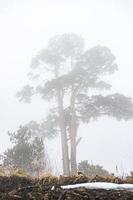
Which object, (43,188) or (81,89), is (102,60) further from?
(43,188)

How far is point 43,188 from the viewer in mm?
2613

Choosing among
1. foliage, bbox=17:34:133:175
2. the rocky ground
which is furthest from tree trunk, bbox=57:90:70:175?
the rocky ground

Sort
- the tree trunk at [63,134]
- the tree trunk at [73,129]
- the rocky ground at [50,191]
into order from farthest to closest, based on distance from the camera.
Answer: the tree trunk at [73,129] → the tree trunk at [63,134] → the rocky ground at [50,191]

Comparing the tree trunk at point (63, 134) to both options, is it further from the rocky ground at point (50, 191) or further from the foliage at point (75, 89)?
the rocky ground at point (50, 191)

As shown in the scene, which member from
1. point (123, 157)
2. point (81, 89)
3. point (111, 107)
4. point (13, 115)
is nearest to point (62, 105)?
point (81, 89)

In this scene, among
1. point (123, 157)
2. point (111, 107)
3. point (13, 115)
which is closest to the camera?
point (111, 107)

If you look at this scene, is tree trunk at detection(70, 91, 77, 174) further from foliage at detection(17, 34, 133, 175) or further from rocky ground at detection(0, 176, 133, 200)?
rocky ground at detection(0, 176, 133, 200)

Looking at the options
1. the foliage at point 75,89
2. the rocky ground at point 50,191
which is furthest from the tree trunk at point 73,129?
the rocky ground at point 50,191

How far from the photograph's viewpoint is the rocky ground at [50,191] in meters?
2.38

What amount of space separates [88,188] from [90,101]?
29.6 metres

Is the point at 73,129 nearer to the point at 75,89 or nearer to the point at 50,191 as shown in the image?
the point at 75,89

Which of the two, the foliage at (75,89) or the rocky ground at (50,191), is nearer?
the rocky ground at (50,191)

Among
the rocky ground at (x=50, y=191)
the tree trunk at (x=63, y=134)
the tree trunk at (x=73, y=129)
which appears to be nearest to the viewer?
the rocky ground at (x=50, y=191)

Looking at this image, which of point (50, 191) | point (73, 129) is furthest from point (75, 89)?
point (50, 191)
